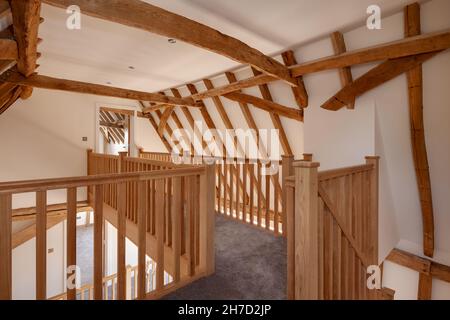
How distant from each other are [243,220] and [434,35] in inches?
115

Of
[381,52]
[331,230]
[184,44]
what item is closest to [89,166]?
[184,44]

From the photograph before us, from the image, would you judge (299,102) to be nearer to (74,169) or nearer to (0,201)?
(0,201)

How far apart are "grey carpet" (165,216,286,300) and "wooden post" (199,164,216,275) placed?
151 mm

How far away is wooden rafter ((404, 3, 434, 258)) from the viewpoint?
2.41 meters

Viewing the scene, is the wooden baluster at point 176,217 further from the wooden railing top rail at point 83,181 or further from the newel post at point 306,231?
the newel post at point 306,231

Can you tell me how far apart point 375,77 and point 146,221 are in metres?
2.84

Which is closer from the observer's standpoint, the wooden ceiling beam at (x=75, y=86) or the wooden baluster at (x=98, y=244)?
the wooden baluster at (x=98, y=244)

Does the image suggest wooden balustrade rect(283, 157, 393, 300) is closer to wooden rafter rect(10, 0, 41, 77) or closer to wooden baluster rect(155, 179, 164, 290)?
wooden baluster rect(155, 179, 164, 290)

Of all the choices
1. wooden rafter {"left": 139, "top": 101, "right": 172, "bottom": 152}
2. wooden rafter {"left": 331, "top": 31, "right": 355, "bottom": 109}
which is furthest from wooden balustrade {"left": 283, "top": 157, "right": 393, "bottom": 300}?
wooden rafter {"left": 139, "top": 101, "right": 172, "bottom": 152}

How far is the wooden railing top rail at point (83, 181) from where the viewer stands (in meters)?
1.25

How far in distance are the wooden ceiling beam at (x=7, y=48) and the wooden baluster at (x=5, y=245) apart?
1.74m

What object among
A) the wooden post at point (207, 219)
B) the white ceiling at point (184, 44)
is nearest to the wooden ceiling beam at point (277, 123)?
the white ceiling at point (184, 44)

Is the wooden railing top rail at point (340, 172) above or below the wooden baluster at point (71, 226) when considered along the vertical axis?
above

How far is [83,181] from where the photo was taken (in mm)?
1496
